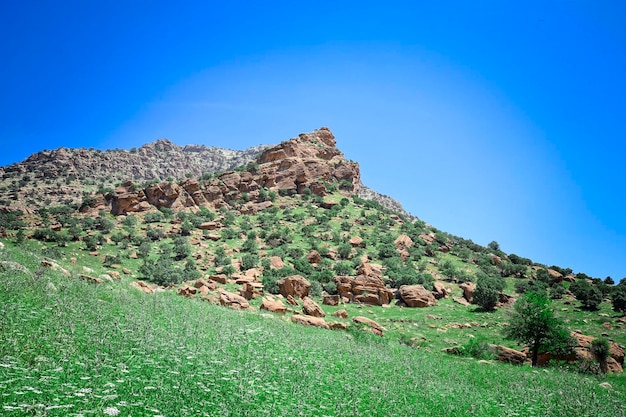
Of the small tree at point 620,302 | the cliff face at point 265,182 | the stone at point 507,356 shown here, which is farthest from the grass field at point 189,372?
the cliff face at point 265,182

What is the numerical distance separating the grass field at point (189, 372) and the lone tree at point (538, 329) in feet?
24.6

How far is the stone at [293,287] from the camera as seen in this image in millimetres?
27688

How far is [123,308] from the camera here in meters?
9.93

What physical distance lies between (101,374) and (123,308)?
4.94 metres

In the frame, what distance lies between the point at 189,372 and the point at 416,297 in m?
28.6

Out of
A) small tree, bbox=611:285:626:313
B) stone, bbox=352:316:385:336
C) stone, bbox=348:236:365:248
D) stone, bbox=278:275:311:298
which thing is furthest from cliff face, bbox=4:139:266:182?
small tree, bbox=611:285:626:313

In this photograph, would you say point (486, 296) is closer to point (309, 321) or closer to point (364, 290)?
point (364, 290)

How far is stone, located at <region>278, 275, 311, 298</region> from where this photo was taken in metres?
27.7

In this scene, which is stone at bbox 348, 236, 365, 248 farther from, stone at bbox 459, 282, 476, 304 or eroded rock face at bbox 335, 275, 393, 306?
stone at bbox 459, 282, 476, 304

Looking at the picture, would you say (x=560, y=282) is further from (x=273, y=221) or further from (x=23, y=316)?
(x=23, y=316)

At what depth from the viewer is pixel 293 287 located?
91.5 ft

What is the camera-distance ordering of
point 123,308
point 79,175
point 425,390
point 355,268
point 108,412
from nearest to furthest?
point 108,412, point 425,390, point 123,308, point 355,268, point 79,175

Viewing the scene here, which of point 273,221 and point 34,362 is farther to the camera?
point 273,221

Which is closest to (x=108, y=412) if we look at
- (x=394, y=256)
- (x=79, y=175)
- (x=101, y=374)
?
(x=101, y=374)
